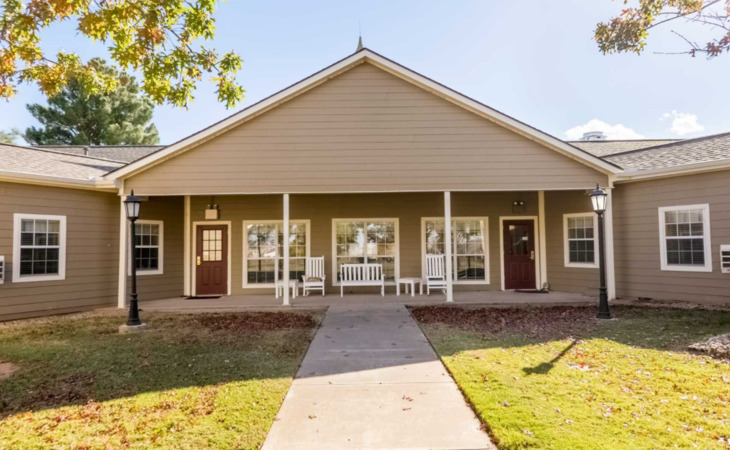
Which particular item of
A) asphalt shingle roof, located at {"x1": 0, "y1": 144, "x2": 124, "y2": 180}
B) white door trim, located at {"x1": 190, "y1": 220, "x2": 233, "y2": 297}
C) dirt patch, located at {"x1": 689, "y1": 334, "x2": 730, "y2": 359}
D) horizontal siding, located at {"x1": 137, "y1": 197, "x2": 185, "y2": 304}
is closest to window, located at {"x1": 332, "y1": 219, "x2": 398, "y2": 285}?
white door trim, located at {"x1": 190, "y1": 220, "x2": 233, "y2": 297}

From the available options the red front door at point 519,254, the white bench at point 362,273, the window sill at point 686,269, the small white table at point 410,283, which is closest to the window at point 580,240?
the red front door at point 519,254

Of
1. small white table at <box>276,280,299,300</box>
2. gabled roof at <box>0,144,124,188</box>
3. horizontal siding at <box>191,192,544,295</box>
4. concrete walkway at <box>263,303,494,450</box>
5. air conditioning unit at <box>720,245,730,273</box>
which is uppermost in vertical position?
gabled roof at <box>0,144,124,188</box>

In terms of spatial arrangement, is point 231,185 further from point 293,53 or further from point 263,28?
point 293,53

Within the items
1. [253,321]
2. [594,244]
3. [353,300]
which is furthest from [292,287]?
[594,244]

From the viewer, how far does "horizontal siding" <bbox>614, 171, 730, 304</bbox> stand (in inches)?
305

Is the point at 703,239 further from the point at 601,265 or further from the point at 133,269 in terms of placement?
the point at 133,269

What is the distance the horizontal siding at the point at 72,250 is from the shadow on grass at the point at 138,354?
64 cm

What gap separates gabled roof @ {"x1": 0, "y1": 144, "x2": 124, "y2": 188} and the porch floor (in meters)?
3.21

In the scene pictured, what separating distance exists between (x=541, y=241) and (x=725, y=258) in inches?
153

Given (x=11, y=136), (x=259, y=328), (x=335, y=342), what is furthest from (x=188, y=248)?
(x=11, y=136)

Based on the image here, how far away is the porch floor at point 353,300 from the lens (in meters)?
8.81

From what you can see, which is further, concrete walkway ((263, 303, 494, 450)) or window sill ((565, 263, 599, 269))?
window sill ((565, 263, 599, 269))

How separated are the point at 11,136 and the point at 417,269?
102 feet

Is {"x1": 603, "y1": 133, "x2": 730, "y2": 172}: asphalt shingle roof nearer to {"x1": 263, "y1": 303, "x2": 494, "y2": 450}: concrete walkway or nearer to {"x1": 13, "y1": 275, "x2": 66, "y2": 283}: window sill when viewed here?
{"x1": 263, "y1": 303, "x2": 494, "y2": 450}: concrete walkway
